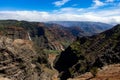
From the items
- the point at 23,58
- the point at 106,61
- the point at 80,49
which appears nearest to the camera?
the point at 23,58

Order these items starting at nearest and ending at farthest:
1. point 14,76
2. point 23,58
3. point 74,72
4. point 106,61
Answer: point 14,76 → point 23,58 → point 106,61 → point 74,72

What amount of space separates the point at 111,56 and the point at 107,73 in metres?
31.3

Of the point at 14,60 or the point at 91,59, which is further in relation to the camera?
the point at 91,59

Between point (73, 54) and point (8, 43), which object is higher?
point (8, 43)

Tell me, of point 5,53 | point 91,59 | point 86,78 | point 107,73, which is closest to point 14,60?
point 5,53

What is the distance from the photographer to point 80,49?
646ft

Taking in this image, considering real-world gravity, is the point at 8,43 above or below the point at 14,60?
above

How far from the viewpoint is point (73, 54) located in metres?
198

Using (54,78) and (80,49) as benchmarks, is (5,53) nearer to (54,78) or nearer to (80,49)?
(54,78)

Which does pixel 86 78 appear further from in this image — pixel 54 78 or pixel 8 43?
pixel 54 78

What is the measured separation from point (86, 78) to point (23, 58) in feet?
93.3

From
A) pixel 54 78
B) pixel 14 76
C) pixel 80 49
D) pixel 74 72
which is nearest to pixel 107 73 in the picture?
pixel 14 76

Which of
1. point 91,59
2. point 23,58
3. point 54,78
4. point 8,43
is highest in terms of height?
point 8,43

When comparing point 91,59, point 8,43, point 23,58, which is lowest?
point 91,59
